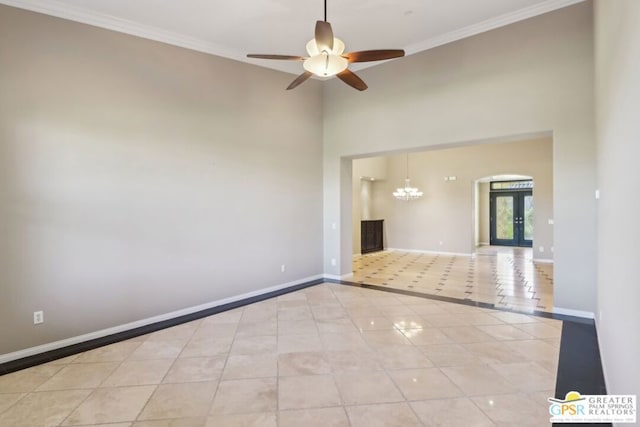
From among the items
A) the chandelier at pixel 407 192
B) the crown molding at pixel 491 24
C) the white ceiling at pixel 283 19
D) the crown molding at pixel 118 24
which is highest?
the crown molding at pixel 491 24

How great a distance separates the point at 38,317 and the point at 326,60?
415 centimetres

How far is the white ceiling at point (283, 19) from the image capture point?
13.1 feet

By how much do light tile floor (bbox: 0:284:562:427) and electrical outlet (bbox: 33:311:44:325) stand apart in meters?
0.56

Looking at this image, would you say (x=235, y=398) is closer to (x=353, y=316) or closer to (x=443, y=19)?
(x=353, y=316)

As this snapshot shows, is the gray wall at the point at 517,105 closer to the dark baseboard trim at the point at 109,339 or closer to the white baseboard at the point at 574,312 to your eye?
the white baseboard at the point at 574,312

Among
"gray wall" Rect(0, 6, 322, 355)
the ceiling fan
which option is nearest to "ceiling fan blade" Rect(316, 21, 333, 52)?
the ceiling fan

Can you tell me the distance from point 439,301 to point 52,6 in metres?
6.46

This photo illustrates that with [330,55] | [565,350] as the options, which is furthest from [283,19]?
[565,350]

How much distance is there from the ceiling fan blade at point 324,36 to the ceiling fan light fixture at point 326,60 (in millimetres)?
53

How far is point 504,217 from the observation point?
13812mm

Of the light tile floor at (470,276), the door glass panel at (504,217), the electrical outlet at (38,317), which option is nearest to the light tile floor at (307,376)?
the electrical outlet at (38,317)

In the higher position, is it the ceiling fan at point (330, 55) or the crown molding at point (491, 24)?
the crown molding at point (491, 24)

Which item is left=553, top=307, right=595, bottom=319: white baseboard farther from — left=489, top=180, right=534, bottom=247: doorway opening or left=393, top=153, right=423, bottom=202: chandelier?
left=489, top=180, right=534, bottom=247: doorway opening

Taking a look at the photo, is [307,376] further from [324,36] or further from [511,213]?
[511,213]
